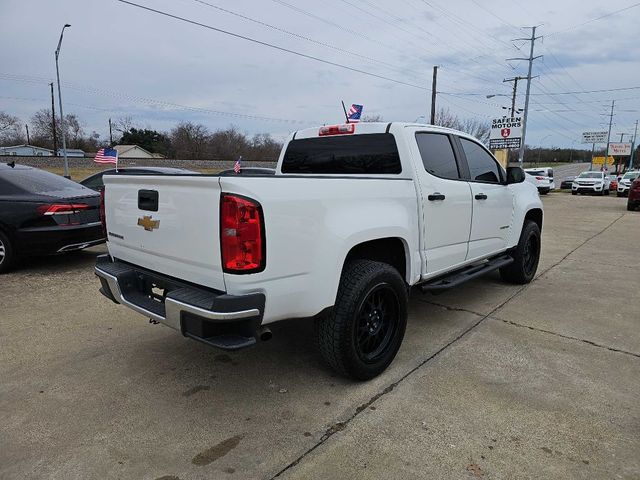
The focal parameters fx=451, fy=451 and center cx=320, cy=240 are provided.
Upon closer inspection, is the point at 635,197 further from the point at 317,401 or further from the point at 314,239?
the point at 314,239

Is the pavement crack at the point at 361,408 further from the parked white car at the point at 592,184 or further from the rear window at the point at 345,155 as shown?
the parked white car at the point at 592,184

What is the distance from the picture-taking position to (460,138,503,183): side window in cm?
459

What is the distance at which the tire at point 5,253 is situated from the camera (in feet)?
19.4

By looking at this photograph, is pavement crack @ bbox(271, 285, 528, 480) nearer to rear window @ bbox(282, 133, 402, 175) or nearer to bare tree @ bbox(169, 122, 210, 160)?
rear window @ bbox(282, 133, 402, 175)

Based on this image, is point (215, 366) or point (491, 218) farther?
point (491, 218)

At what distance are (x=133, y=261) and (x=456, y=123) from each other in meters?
57.6

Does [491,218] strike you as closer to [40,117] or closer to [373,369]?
[373,369]

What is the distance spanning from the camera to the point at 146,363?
11.7ft

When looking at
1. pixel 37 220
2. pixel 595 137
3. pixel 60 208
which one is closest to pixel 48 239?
pixel 37 220

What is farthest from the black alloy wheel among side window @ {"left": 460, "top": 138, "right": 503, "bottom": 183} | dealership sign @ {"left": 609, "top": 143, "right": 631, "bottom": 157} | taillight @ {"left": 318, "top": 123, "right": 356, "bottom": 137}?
dealership sign @ {"left": 609, "top": 143, "right": 631, "bottom": 157}

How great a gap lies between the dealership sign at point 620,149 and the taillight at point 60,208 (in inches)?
3433

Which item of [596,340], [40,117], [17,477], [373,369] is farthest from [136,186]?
[40,117]

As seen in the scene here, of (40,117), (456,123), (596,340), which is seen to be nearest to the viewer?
(596,340)

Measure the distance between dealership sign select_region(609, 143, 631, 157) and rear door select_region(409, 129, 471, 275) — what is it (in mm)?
86016
